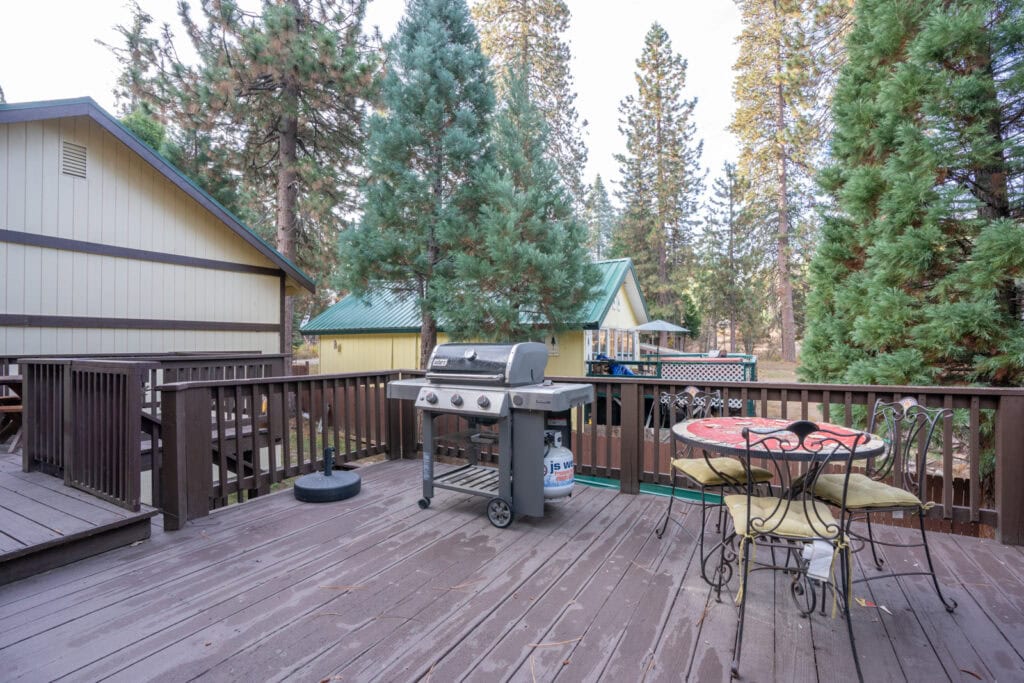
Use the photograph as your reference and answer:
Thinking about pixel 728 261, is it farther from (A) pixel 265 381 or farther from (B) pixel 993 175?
(A) pixel 265 381

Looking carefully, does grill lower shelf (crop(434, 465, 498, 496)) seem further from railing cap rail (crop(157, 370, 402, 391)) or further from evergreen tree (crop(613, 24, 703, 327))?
evergreen tree (crop(613, 24, 703, 327))

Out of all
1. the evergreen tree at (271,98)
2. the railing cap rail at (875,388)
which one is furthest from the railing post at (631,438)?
the evergreen tree at (271,98)

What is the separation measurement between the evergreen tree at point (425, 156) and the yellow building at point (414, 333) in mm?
1066

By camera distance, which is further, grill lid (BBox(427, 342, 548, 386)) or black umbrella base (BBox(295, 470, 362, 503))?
black umbrella base (BBox(295, 470, 362, 503))

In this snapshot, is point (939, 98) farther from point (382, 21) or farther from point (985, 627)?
point (382, 21)

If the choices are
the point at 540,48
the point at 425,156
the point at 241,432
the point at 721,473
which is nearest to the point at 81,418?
the point at 241,432

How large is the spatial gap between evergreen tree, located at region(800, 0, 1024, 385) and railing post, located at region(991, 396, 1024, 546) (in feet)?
4.05

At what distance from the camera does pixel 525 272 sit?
26.9 ft

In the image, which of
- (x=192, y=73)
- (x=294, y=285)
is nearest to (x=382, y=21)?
(x=192, y=73)

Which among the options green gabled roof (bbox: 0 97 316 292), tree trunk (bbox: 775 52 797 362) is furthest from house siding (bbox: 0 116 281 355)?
tree trunk (bbox: 775 52 797 362)

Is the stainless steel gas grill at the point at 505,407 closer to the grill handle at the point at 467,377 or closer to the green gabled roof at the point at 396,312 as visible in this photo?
the grill handle at the point at 467,377

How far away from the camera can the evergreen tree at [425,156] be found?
837cm

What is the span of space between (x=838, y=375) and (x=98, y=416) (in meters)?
6.21

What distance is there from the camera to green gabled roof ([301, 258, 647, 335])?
A: 950cm
